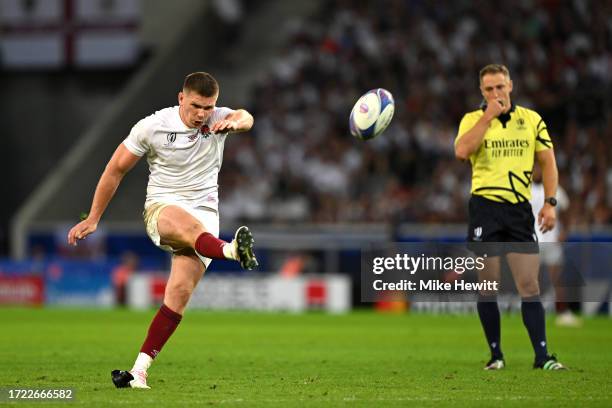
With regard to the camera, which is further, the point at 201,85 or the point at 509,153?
the point at 509,153

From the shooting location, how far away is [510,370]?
33.8ft

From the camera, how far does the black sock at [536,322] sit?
33.2 feet

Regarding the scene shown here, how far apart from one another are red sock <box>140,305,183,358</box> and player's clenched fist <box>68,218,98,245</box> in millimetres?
751

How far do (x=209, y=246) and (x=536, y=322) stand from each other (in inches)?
122

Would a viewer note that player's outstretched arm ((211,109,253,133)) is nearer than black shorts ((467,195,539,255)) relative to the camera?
Yes

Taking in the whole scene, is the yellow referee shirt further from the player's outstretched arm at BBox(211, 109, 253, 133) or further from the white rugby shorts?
the white rugby shorts

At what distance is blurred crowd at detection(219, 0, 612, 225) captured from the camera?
26047 millimetres

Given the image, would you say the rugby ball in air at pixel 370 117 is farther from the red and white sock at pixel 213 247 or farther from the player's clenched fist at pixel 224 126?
the red and white sock at pixel 213 247

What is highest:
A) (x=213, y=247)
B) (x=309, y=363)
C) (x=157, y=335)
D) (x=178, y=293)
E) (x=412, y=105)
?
(x=412, y=105)

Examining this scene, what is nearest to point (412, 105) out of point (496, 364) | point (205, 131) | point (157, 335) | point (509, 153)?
point (509, 153)

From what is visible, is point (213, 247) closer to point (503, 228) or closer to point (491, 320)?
point (503, 228)

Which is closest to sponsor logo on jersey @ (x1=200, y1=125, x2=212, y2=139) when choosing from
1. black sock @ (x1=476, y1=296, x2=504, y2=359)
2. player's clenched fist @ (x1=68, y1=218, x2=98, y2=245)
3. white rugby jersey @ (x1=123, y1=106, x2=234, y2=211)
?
white rugby jersey @ (x1=123, y1=106, x2=234, y2=211)

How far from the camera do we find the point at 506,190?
405 inches

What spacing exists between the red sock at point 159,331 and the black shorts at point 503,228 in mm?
2865
